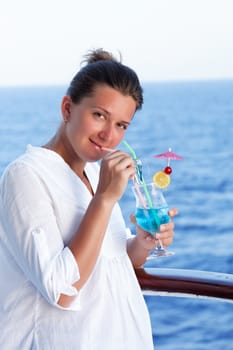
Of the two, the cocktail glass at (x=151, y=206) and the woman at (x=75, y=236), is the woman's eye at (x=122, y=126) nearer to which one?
the woman at (x=75, y=236)

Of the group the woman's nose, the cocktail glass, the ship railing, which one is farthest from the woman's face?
the ship railing

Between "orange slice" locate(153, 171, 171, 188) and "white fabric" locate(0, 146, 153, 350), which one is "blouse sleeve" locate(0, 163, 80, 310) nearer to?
"white fabric" locate(0, 146, 153, 350)

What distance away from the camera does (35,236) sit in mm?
1318

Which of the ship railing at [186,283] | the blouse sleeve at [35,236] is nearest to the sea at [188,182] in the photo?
the ship railing at [186,283]

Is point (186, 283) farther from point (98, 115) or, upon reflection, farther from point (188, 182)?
point (188, 182)

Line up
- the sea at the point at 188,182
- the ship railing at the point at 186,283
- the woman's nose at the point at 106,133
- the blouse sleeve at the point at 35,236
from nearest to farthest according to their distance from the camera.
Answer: the blouse sleeve at the point at 35,236
the woman's nose at the point at 106,133
the ship railing at the point at 186,283
the sea at the point at 188,182

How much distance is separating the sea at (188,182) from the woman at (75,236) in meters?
0.18

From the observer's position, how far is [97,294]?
4.73ft

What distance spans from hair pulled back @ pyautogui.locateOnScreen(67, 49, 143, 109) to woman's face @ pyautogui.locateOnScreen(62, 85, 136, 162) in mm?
11

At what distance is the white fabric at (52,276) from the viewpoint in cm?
133

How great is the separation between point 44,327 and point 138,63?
2125cm

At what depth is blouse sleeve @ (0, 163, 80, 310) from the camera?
1.31 metres

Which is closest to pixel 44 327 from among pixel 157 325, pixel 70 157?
pixel 70 157

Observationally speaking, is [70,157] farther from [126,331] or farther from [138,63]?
[138,63]
